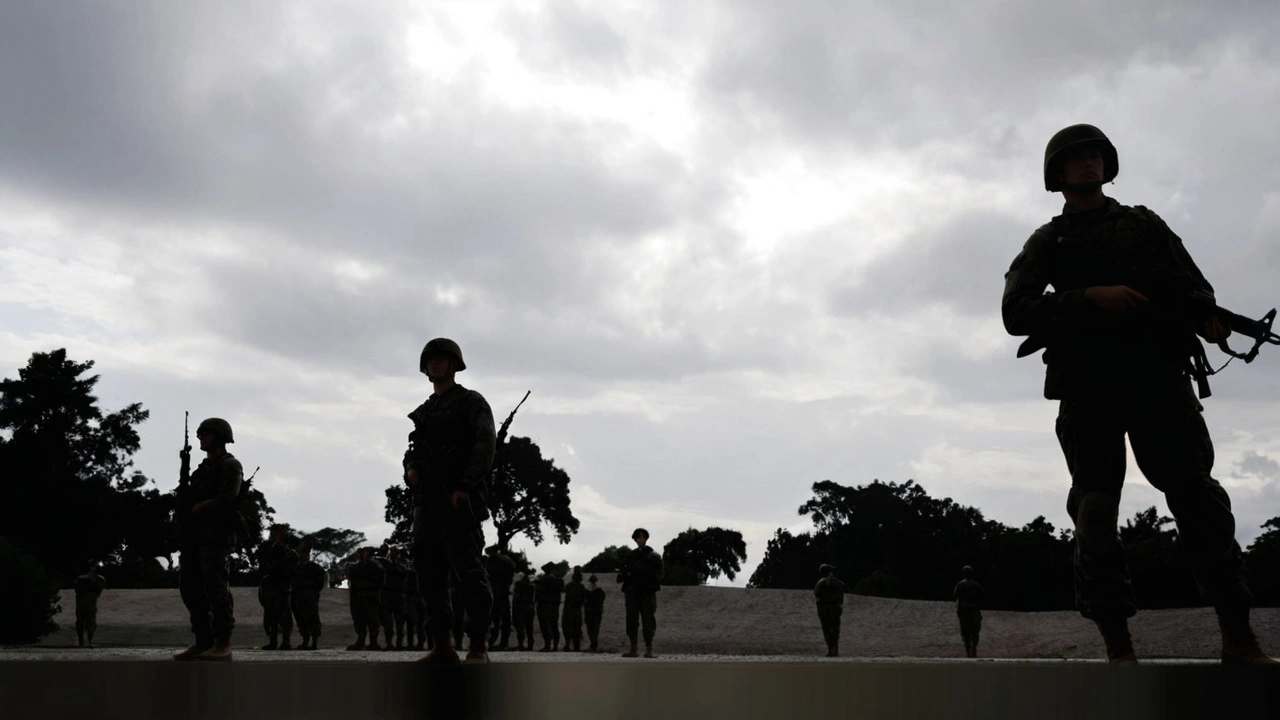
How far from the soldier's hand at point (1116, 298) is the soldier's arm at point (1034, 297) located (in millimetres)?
55

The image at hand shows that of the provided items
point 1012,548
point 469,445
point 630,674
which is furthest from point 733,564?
point 630,674

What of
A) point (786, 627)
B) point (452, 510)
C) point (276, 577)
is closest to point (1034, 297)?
point (452, 510)

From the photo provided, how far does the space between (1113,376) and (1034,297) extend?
1.43ft

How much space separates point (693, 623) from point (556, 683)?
3455 centimetres

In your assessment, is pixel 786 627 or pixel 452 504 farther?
pixel 786 627

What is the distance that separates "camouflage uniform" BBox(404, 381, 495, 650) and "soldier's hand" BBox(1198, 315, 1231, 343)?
14.9ft

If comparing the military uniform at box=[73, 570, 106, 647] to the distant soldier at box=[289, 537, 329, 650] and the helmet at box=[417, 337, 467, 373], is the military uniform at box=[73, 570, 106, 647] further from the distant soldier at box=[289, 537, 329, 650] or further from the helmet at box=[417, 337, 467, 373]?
the helmet at box=[417, 337, 467, 373]

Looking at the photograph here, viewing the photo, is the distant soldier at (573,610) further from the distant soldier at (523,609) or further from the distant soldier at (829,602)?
the distant soldier at (829,602)

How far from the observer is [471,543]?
23.4ft

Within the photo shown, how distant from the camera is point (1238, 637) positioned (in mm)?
3729

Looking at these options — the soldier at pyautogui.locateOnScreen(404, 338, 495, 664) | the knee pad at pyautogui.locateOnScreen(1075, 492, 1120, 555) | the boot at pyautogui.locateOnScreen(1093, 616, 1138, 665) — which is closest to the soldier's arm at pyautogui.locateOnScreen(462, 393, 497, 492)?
the soldier at pyautogui.locateOnScreen(404, 338, 495, 664)

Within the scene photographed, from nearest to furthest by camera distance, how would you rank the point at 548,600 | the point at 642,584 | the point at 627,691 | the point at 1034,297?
the point at 627,691 → the point at 1034,297 → the point at 642,584 → the point at 548,600

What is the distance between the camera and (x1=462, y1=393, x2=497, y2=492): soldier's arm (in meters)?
7.11

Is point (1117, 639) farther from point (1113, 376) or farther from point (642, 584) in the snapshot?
point (642, 584)
